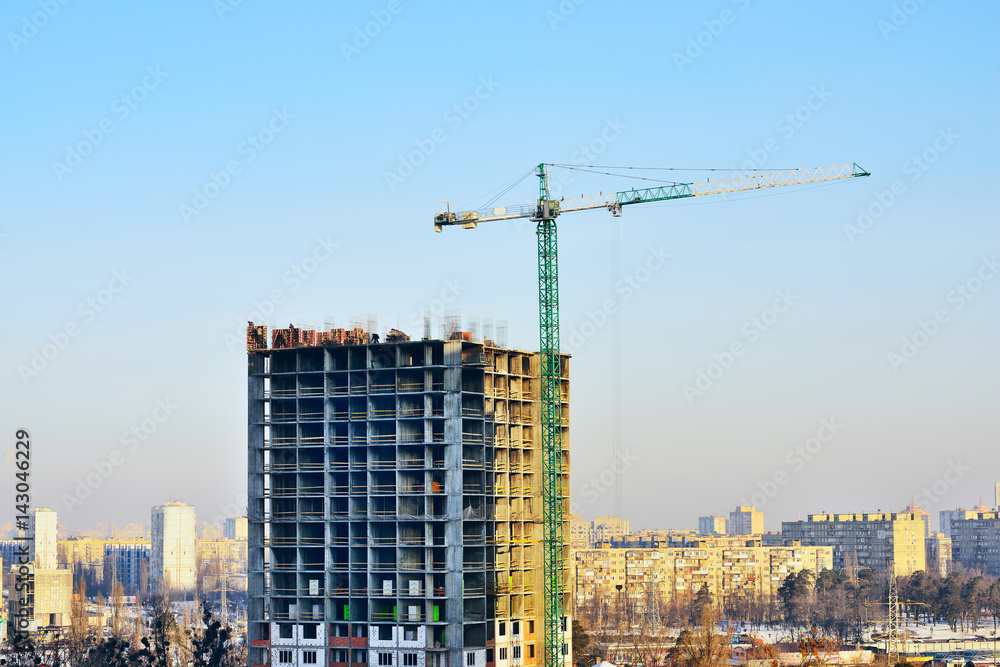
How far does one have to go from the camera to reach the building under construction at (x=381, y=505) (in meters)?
111

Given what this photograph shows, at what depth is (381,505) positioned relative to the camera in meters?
113

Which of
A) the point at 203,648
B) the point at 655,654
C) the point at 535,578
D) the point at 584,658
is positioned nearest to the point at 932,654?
the point at 655,654

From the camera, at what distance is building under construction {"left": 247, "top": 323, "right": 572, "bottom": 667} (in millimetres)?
111438

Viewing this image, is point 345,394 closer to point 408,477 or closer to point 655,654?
point 408,477

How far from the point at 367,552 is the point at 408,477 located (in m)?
7.05

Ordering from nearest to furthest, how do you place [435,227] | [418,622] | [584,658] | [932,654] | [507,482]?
[418,622] → [507,482] → [435,227] → [584,658] → [932,654]

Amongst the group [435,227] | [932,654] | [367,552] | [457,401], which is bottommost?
[932,654]

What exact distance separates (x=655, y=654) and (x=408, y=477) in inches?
2962

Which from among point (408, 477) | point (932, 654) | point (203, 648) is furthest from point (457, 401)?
point (932, 654)

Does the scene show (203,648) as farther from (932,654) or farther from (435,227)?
(932,654)

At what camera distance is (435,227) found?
13700 centimetres

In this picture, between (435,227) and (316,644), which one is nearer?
(316,644)

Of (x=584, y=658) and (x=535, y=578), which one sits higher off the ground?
(x=535, y=578)

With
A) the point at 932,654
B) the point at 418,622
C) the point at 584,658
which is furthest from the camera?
the point at 932,654
